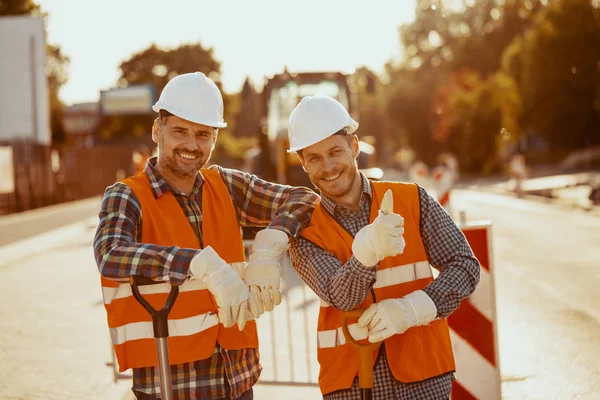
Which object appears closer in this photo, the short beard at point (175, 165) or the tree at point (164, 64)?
the short beard at point (175, 165)

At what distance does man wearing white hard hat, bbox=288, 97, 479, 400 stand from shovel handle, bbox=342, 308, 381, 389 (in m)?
0.03

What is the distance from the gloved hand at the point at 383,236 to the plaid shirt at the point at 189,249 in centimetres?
50

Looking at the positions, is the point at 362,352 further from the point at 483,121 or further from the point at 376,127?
the point at 376,127

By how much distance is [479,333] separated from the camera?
4922 millimetres

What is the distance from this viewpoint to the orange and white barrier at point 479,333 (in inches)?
192

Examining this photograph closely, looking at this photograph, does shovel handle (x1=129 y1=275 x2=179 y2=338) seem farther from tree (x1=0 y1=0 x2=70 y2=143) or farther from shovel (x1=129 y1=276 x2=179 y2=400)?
tree (x1=0 y1=0 x2=70 y2=143)

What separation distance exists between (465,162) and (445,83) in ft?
62.9

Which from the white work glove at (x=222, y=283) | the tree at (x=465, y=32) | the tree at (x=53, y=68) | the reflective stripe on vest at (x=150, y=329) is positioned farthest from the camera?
the tree at (x=465, y=32)

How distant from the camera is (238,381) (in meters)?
3.20

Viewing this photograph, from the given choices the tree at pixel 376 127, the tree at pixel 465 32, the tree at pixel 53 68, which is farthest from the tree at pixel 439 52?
the tree at pixel 53 68

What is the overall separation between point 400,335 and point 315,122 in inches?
33.6

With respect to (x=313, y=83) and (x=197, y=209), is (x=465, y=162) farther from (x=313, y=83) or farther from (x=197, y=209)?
(x=197, y=209)

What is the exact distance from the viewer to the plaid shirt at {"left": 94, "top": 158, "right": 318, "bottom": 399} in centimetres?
289

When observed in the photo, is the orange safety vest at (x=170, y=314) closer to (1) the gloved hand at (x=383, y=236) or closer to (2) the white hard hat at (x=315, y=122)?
(2) the white hard hat at (x=315, y=122)
